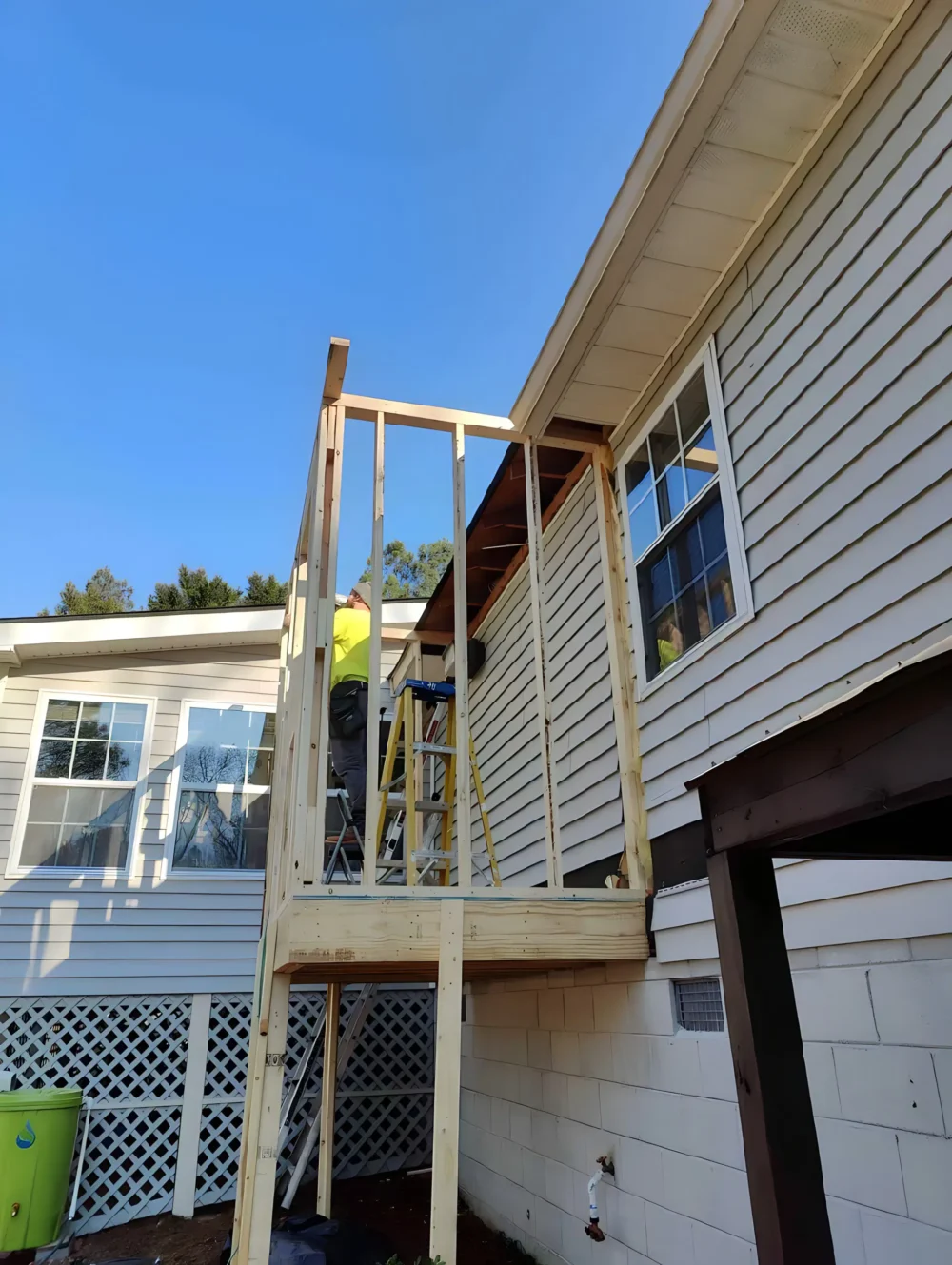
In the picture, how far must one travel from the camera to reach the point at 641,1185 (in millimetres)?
3475

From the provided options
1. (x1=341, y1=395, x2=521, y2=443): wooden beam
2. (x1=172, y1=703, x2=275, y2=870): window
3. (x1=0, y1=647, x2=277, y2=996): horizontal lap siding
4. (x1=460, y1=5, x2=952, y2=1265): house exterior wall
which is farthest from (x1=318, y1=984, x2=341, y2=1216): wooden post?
(x1=341, y1=395, x2=521, y2=443): wooden beam

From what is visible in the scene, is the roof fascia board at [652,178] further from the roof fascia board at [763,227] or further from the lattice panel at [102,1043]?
the lattice panel at [102,1043]

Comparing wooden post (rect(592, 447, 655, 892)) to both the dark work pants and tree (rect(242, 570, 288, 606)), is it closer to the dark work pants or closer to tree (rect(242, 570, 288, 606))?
the dark work pants

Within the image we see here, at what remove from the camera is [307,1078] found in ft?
23.4

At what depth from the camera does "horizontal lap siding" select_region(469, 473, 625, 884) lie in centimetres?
452

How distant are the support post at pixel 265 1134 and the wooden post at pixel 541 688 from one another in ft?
4.34

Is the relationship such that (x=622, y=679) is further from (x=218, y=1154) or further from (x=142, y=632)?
(x=218, y=1154)

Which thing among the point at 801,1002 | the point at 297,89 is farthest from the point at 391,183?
the point at 801,1002

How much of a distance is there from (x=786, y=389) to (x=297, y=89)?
31.4ft

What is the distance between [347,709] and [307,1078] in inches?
151

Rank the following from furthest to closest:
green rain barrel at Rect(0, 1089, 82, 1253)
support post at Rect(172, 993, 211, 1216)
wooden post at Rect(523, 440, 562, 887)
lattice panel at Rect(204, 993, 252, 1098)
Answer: lattice panel at Rect(204, 993, 252, 1098) → support post at Rect(172, 993, 211, 1216) → green rain barrel at Rect(0, 1089, 82, 1253) → wooden post at Rect(523, 440, 562, 887)

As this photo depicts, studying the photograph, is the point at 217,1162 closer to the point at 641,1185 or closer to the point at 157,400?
the point at 641,1185

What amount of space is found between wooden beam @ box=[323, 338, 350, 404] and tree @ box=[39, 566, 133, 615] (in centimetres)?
1811

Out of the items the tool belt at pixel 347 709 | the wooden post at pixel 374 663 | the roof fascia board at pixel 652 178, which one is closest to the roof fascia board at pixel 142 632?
the tool belt at pixel 347 709
